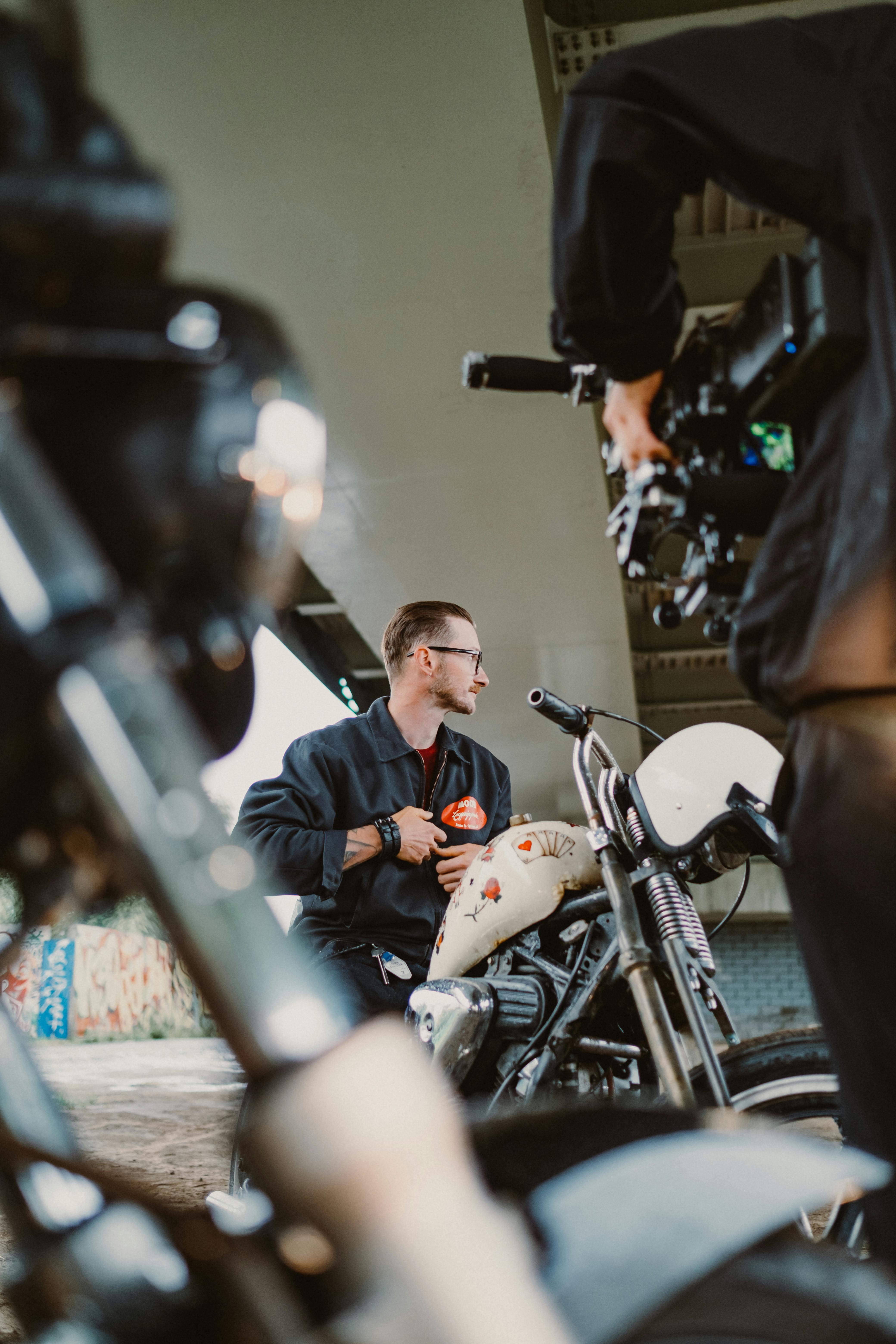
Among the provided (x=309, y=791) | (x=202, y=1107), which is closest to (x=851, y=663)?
(x=309, y=791)

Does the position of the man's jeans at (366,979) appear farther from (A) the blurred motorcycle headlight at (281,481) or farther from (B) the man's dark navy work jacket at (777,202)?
(A) the blurred motorcycle headlight at (281,481)

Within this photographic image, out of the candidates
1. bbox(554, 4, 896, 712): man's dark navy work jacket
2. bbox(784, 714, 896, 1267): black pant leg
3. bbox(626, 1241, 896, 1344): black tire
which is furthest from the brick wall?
bbox(626, 1241, 896, 1344): black tire

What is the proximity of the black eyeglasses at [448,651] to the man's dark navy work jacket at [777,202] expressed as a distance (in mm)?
1970

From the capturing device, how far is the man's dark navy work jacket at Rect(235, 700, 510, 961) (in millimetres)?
2604

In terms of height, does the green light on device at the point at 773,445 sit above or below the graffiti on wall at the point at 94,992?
above

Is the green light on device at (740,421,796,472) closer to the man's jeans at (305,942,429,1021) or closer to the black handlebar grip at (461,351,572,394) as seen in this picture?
the black handlebar grip at (461,351,572,394)

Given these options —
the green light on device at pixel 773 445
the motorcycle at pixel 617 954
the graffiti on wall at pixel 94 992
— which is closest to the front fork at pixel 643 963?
the motorcycle at pixel 617 954

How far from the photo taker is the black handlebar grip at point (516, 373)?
1.29m

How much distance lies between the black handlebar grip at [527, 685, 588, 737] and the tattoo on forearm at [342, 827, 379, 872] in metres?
0.71

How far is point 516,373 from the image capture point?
51.9 inches

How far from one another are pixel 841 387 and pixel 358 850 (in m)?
1.90

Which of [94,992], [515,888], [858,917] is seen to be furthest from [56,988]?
[858,917]

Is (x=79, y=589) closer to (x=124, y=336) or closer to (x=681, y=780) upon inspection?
(x=124, y=336)

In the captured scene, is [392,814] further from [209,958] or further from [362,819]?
[209,958]
